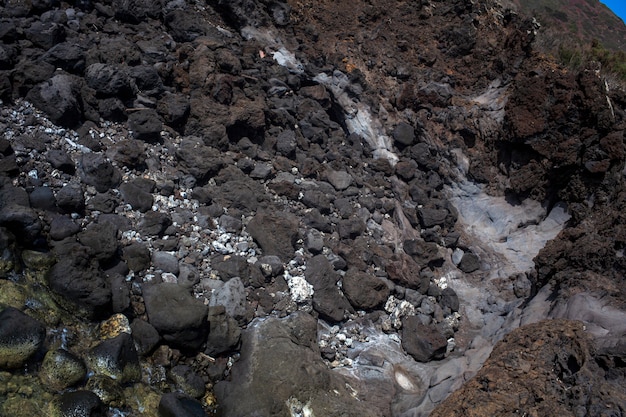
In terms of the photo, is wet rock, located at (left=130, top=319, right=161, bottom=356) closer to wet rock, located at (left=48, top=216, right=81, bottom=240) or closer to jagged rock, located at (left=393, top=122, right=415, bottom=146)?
wet rock, located at (left=48, top=216, right=81, bottom=240)

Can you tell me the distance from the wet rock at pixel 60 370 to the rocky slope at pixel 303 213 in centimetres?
2

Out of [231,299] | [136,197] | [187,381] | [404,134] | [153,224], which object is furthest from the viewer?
[404,134]

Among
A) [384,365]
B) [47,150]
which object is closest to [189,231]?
[47,150]

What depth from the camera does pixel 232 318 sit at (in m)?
4.54

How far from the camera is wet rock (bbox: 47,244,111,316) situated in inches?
154

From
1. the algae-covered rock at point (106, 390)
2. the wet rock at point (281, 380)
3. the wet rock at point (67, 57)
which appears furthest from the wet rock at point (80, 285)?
the wet rock at point (67, 57)

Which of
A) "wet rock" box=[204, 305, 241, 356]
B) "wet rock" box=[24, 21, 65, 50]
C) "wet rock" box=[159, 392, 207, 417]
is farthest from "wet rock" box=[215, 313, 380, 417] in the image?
"wet rock" box=[24, 21, 65, 50]

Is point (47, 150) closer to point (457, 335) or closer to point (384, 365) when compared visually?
point (384, 365)

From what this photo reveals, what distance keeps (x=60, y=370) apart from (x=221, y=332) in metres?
1.37

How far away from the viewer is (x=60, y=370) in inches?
136

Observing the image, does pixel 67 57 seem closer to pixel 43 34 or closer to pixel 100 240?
pixel 43 34

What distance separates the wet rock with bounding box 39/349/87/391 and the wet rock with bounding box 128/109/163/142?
9.53ft

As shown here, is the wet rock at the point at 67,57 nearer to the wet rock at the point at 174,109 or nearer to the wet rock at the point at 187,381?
the wet rock at the point at 174,109

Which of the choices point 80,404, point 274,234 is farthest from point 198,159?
point 80,404
